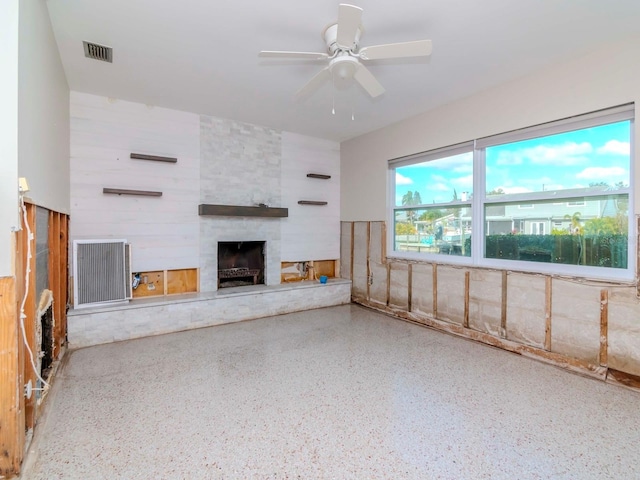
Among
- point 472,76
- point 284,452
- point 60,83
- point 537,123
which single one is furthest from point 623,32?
point 60,83

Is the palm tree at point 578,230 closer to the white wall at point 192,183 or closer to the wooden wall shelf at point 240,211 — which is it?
the white wall at point 192,183

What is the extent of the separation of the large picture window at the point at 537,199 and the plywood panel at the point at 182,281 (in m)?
3.23

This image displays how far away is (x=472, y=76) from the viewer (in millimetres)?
3312

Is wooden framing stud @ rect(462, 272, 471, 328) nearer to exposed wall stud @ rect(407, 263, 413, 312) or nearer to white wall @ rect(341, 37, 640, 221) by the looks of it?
exposed wall stud @ rect(407, 263, 413, 312)

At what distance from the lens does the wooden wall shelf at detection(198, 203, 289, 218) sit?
4.39 metres

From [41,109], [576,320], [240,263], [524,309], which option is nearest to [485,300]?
[524,309]

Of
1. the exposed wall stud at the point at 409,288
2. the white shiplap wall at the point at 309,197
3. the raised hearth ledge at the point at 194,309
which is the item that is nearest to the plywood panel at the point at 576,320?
the exposed wall stud at the point at 409,288

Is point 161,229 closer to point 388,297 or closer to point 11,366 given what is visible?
point 11,366

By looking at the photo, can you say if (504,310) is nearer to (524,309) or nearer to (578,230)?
(524,309)

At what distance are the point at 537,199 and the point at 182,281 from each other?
4.51 metres

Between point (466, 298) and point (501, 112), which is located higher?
point (501, 112)

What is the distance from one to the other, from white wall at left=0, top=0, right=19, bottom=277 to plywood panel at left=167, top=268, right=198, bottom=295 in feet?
9.33

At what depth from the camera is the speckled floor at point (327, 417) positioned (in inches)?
68.7

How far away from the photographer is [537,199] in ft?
10.9
